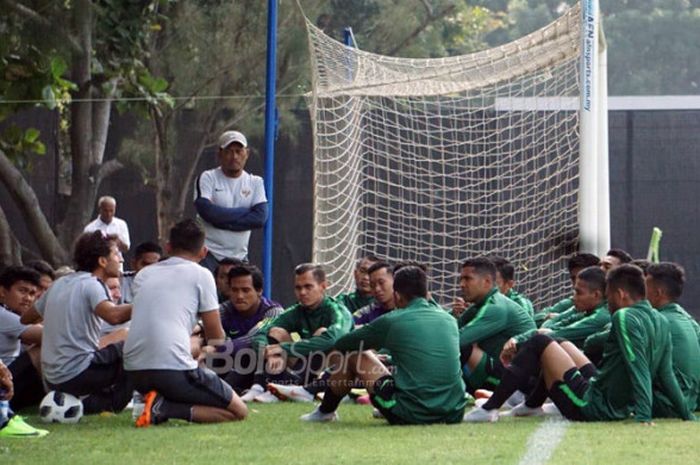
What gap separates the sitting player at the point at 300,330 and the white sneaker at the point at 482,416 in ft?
5.14

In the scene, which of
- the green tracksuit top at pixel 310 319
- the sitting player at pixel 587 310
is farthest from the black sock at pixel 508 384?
the green tracksuit top at pixel 310 319

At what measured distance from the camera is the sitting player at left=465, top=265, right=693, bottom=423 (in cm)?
863

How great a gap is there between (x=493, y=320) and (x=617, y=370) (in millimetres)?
1188

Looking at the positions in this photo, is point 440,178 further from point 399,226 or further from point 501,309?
point 501,309

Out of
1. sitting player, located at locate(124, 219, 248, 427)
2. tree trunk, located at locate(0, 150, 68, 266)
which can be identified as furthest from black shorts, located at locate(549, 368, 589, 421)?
tree trunk, located at locate(0, 150, 68, 266)

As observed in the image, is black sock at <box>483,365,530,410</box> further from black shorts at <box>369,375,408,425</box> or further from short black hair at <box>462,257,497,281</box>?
short black hair at <box>462,257,497,281</box>

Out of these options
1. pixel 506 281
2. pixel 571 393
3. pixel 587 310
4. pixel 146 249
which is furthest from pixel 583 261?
pixel 146 249

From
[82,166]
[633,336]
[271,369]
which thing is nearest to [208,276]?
[271,369]

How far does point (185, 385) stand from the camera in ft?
29.6

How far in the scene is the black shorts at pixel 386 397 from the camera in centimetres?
884

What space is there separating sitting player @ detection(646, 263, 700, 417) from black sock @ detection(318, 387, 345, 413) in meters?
1.85

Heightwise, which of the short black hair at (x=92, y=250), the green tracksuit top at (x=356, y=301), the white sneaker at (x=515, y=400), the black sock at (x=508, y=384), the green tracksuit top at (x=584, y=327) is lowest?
the white sneaker at (x=515, y=400)

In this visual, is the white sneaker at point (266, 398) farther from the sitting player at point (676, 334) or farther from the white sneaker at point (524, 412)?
the sitting player at point (676, 334)

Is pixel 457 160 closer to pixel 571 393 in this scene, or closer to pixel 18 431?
pixel 571 393
